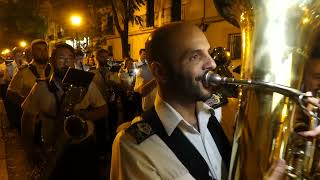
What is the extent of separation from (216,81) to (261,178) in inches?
15.8

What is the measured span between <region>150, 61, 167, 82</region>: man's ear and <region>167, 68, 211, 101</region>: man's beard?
0.04m

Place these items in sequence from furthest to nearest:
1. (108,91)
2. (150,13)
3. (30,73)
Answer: (150,13) → (108,91) → (30,73)

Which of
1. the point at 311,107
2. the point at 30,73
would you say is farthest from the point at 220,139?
the point at 30,73

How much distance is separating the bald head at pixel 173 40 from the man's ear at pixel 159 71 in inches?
0.9

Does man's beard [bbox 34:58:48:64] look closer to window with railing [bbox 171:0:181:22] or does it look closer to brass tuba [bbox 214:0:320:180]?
brass tuba [bbox 214:0:320:180]

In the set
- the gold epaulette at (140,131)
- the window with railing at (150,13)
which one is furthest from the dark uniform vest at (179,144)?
the window with railing at (150,13)

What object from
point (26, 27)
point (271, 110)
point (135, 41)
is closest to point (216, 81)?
point (271, 110)

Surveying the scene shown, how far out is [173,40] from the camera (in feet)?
5.96

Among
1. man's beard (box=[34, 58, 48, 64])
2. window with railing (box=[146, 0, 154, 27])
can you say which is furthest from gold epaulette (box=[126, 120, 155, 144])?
window with railing (box=[146, 0, 154, 27])

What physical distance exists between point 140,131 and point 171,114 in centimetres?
17

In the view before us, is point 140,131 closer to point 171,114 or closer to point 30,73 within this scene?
point 171,114

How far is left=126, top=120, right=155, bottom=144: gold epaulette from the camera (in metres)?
1.67

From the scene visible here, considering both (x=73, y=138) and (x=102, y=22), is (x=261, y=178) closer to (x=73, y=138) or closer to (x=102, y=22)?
(x=73, y=138)

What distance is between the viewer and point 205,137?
1.80 m
